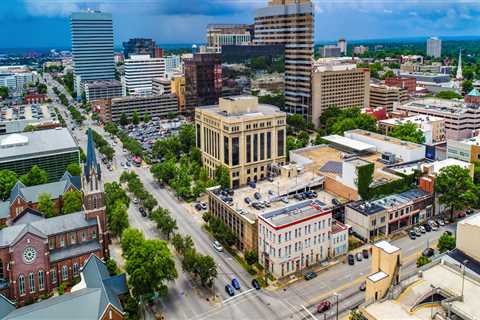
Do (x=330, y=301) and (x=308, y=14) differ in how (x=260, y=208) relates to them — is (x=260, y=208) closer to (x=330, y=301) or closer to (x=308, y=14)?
(x=330, y=301)

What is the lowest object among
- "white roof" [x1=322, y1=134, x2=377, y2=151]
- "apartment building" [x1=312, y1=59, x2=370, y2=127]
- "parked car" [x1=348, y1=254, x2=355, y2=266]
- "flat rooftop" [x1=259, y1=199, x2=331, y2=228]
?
"parked car" [x1=348, y1=254, x2=355, y2=266]

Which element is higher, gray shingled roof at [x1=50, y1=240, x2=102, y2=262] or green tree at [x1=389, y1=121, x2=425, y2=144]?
green tree at [x1=389, y1=121, x2=425, y2=144]

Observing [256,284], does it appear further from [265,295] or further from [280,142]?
[280,142]

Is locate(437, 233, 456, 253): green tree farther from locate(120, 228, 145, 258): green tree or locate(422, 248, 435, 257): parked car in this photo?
locate(120, 228, 145, 258): green tree

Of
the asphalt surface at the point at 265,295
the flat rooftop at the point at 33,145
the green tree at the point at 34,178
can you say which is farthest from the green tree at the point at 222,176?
the green tree at the point at 34,178

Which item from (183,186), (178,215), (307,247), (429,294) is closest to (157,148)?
(183,186)

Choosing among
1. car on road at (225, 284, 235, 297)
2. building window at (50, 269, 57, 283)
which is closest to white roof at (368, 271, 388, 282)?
car on road at (225, 284, 235, 297)
